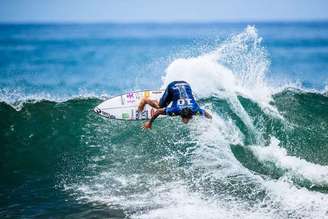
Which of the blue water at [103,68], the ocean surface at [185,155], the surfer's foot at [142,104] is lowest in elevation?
the ocean surface at [185,155]

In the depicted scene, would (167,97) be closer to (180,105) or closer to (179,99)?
(179,99)

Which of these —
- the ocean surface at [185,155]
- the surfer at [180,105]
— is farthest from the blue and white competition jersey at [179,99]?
the ocean surface at [185,155]

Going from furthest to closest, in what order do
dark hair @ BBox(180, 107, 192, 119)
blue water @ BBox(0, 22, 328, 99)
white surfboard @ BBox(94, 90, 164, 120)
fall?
blue water @ BBox(0, 22, 328, 99) < white surfboard @ BBox(94, 90, 164, 120) < dark hair @ BBox(180, 107, 192, 119)

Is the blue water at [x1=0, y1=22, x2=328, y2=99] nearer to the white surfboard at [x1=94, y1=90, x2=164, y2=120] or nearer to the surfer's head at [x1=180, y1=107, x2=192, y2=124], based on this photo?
the white surfboard at [x1=94, y1=90, x2=164, y2=120]

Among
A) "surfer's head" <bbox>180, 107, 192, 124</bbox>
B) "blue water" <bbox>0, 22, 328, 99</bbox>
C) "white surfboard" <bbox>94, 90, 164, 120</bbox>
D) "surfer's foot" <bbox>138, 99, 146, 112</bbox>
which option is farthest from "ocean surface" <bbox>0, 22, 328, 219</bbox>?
"blue water" <bbox>0, 22, 328, 99</bbox>

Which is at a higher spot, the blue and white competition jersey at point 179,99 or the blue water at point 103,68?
the blue water at point 103,68

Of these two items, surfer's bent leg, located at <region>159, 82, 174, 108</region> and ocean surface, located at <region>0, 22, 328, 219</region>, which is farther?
surfer's bent leg, located at <region>159, 82, 174, 108</region>

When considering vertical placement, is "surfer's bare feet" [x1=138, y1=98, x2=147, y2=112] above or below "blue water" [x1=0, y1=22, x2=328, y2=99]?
below

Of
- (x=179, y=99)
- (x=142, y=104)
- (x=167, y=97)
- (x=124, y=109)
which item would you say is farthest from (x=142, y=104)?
(x=179, y=99)

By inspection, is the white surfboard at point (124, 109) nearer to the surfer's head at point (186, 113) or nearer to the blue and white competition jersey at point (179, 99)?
the blue and white competition jersey at point (179, 99)

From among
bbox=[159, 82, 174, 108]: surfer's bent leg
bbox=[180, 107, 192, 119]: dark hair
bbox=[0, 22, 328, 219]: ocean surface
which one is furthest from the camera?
bbox=[159, 82, 174, 108]: surfer's bent leg

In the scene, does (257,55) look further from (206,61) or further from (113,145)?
(113,145)

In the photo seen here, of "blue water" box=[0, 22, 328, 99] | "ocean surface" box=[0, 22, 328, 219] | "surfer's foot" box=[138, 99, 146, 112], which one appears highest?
"blue water" box=[0, 22, 328, 99]

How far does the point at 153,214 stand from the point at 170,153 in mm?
3542
